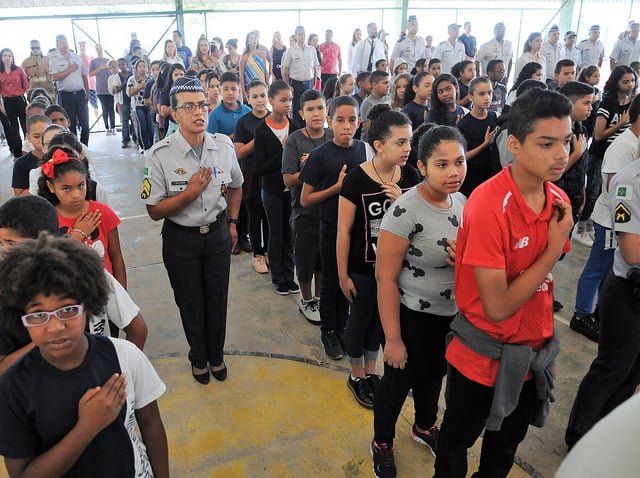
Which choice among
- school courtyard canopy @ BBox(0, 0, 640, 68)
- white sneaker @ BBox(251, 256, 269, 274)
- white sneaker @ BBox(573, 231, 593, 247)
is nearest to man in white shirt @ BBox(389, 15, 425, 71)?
school courtyard canopy @ BBox(0, 0, 640, 68)

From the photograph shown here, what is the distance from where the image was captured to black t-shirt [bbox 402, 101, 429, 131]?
4887 millimetres

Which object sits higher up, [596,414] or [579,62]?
[579,62]

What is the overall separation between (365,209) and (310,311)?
157cm

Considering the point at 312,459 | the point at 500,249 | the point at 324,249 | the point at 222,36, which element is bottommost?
the point at 312,459

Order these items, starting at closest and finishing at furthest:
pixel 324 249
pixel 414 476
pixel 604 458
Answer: pixel 604 458, pixel 414 476, pixel 324 249

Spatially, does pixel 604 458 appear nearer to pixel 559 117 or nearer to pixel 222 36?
pixel 559 117

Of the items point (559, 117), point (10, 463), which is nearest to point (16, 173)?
point (10, 463)

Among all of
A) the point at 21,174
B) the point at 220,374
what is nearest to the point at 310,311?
the point at 220,374

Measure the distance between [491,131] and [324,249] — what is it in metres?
2.00

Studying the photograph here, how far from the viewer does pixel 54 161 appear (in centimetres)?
237

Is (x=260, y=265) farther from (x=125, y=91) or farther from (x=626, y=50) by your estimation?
(x=626, y=50)

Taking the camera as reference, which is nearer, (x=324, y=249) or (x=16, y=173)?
(x=324, y=249)

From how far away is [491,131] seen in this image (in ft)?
13.8

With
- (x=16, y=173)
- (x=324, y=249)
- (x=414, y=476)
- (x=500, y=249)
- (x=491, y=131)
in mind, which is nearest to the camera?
(x=500, y=249)
